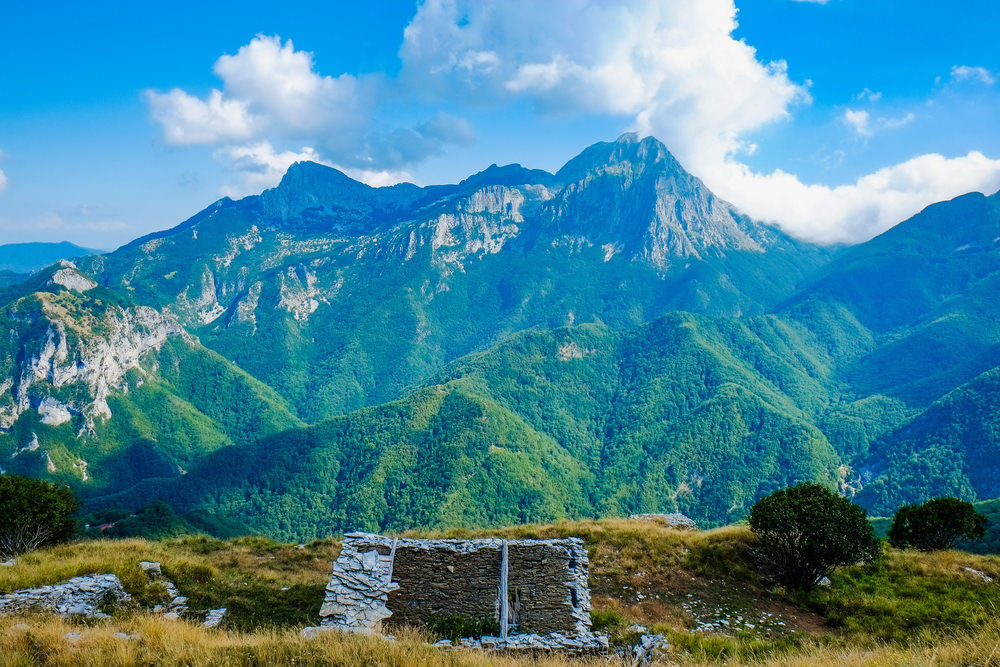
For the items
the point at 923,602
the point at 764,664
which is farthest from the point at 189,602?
the point at 923,602

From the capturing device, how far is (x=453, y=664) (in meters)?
7.93

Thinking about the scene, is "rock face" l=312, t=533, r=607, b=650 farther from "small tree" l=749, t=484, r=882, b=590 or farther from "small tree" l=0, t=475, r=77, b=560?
"small tree" l=0, t=475, r=77, b=560

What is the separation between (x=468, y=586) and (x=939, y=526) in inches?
874

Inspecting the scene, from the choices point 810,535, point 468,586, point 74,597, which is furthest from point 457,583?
point 810,535

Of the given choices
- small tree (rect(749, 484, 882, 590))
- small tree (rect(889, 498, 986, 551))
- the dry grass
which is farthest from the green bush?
small tree (rect(889, 498, 986, 551))

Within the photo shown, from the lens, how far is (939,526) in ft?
74.7

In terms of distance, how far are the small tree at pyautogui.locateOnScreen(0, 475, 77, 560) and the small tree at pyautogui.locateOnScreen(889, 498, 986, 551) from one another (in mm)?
36394

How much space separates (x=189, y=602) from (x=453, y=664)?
11.2 metres

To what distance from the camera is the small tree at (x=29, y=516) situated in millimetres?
19147

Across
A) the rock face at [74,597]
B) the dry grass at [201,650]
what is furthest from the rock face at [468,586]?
the rock face at [74,597]

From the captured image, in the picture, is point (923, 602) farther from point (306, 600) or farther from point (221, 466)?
point (221, 466)

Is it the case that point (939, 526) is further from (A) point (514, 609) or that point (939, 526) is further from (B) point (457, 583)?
(B) point (457, 583)

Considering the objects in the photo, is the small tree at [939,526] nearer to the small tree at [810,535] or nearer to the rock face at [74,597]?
the small tree at [810,535]

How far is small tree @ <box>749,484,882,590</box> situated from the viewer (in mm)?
17453
